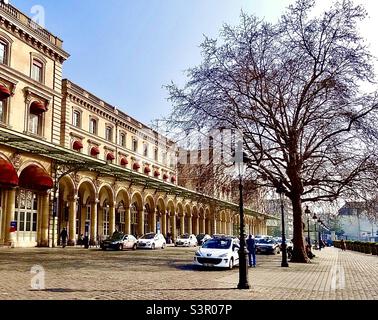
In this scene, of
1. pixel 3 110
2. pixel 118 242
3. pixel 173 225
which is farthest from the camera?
pixel 173 225

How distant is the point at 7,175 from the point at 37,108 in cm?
775

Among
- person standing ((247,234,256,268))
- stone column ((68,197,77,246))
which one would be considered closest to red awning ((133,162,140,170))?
stone column ((68,197,77,246))

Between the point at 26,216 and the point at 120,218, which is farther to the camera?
the point at 120,218

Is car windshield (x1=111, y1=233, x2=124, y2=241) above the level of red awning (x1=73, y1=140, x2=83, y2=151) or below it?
below

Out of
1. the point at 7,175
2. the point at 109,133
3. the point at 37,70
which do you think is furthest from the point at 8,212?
the point at 109,133

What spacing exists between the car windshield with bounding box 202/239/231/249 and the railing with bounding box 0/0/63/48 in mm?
21958

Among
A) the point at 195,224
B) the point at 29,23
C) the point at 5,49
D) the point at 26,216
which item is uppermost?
the point at 29,23

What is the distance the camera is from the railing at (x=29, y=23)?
1172 inches

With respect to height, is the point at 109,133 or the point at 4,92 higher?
the point at 109,133

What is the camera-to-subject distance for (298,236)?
1010 inches

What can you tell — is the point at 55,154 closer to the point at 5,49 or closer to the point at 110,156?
the point at 5,49

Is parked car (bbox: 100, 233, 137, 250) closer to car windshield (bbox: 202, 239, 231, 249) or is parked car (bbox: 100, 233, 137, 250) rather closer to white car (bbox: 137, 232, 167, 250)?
white car (bbox: 137, 232, 167, 250)

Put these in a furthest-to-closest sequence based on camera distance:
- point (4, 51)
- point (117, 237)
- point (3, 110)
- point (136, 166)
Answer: point (136, 166), point (117, 237), point (4, 51), point (3, 110)

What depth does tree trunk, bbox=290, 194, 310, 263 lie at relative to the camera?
83.3 feet
